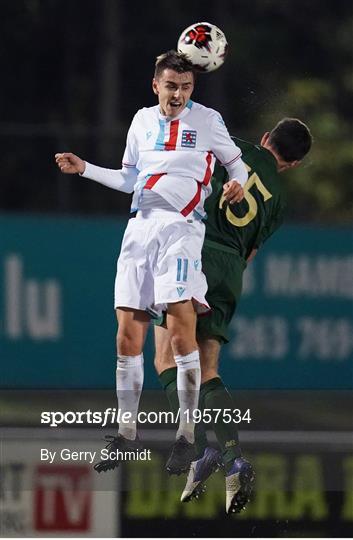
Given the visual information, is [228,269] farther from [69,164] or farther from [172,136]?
[69,164]

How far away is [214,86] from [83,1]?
8.62 ft

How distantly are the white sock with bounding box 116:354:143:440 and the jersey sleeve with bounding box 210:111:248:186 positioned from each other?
93 centimetres

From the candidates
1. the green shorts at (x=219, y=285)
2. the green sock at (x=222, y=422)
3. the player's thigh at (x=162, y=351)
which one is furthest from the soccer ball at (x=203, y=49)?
the green sock at (x=222, y=422)

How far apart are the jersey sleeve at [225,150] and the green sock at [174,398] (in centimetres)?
93

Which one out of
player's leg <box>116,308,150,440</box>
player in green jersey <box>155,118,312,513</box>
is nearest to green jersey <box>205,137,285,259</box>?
player in green jersey <box>155,118,312,513</box>

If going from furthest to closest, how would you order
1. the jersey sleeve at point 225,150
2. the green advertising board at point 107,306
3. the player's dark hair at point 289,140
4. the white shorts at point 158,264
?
the green advertising board at point 107,306
the player's dark hair at point 289,140
the jersey sleeve at point 225,150
the white shorts at point 158,264

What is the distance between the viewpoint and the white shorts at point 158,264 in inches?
229

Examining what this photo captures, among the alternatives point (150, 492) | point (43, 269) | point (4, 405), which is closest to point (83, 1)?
point (43, 269)

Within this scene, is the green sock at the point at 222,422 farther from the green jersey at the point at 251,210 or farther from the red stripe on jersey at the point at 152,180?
the red stripe on jersey at the point at 152,180

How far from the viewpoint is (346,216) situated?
407 inches

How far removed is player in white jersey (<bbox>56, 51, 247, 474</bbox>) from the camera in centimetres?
584

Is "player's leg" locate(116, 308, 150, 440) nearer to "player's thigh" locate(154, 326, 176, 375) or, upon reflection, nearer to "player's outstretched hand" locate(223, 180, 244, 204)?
"player's thigh" locate(154, 326, 176, 375)

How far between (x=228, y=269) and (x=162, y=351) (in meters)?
0.52

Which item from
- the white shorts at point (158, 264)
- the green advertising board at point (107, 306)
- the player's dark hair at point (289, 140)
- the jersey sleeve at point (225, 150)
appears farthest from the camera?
the green advertising board at point (107, 306)
